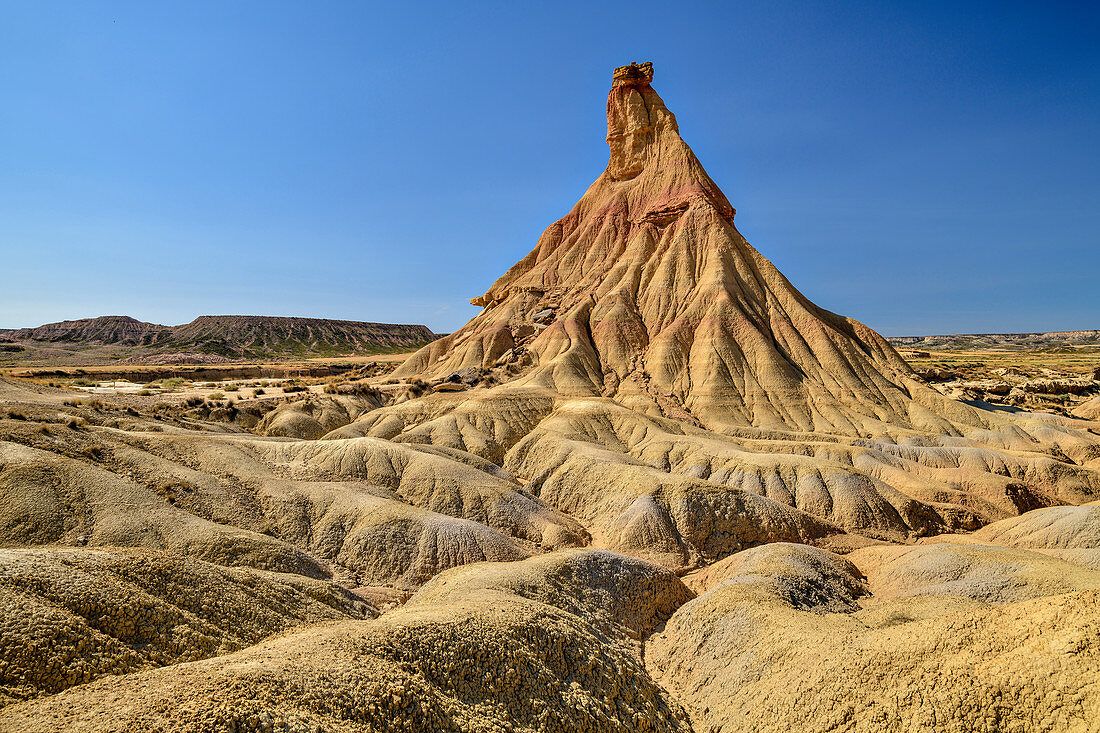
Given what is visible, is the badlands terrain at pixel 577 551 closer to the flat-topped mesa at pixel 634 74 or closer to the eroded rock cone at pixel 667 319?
the eroded rock cone at pixel 667 319

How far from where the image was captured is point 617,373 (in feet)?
169

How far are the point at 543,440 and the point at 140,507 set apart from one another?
23.7 metres

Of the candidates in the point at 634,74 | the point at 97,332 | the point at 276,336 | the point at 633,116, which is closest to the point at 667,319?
the point at 633,116

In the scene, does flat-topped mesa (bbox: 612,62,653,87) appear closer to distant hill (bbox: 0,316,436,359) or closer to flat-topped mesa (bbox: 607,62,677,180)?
flat-topped mesa (bbox: 607,62,677,180)

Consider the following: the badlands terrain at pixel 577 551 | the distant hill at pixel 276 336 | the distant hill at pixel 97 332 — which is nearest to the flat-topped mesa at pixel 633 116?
the badlands terrain at pixel 577 551

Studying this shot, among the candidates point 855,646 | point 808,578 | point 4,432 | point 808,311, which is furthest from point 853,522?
point 4,432

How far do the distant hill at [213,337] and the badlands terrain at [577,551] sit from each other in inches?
3280

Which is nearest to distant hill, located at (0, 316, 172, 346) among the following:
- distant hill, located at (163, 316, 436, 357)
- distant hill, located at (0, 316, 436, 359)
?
distant hill, located at (0, 316, 436, 359)

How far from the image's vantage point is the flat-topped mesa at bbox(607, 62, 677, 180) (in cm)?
6825

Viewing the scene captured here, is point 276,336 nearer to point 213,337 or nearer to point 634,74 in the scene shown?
point 213,337

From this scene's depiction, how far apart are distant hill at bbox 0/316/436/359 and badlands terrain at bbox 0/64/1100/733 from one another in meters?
83.3

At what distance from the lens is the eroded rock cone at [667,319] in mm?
45812

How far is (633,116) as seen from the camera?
224ft

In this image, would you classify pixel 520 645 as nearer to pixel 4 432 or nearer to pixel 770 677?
pixel 770 677
